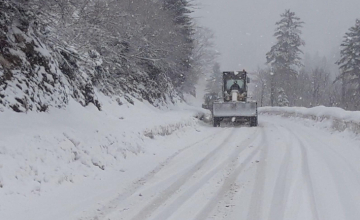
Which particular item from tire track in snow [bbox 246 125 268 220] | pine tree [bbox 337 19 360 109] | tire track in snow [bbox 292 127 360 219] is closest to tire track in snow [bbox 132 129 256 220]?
tire track in snow [bbox 246 125 268 220]

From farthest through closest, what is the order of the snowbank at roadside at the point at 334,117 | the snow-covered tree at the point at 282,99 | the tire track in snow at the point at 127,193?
the snow-covered tree at the point at 282,99, the snowbank at roadside at the point at 334,117, the tire track in snow at the point at 127,193

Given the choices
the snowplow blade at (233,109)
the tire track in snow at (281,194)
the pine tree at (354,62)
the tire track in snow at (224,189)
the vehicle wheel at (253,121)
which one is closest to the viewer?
the tire track in snow at (281,194)

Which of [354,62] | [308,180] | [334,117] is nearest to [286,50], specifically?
[354,62]

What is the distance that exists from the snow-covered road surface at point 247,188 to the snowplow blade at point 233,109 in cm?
908

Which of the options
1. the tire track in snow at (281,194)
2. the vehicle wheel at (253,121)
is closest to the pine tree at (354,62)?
the vehicle wheel at (253,121)

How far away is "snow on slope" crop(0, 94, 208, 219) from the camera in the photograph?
5180mm

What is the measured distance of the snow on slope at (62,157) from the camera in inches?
204

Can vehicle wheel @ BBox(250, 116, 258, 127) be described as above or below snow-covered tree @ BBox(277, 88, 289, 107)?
below

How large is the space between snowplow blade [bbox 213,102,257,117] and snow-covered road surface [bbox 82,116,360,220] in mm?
9075

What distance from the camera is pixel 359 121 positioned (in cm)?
1114

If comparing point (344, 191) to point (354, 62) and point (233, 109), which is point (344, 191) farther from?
point (354, 62)

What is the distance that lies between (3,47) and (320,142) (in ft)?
32.8

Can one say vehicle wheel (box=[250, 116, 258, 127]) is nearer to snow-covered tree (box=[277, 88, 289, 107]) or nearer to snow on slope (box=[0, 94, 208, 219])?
snow on slope (box=[0, 94, 208, 219])

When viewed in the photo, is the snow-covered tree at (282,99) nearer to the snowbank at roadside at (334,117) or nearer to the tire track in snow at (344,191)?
the snowbank at roadside at (334,117)
